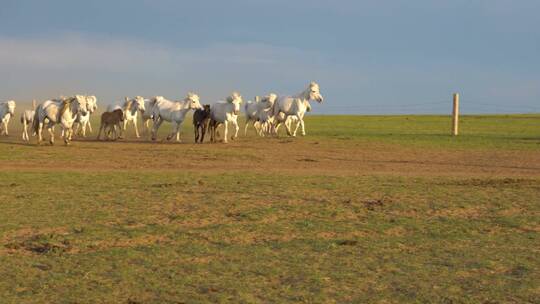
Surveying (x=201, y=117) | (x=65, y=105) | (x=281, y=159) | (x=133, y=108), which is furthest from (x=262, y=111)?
(x=281, y=159)

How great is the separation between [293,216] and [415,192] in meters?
3.58

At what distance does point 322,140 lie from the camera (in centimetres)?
2859

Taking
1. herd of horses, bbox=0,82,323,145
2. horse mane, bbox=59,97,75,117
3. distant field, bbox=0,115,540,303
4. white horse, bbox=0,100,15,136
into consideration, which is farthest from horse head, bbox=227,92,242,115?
white horse, bbox=0,100,15,136

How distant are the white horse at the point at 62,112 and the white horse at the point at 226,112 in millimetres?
5173

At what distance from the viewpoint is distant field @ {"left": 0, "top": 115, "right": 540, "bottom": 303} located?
630 cm

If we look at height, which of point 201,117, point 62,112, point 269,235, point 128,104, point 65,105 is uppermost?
point 128,104

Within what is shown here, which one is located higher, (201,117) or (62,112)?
(62,112)

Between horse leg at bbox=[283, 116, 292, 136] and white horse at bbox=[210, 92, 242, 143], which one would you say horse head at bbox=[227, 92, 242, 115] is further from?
horse leg at bbox=[283, 116, 292, 136]

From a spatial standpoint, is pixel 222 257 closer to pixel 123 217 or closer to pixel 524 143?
pixel 123 217

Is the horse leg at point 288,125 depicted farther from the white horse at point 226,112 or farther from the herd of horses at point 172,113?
the white horse at point 226,112

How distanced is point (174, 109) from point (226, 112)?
9.36 ft

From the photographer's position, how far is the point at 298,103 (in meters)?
31.4

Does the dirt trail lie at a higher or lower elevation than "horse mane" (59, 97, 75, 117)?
lower

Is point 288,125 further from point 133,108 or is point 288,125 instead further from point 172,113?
point 133,108
